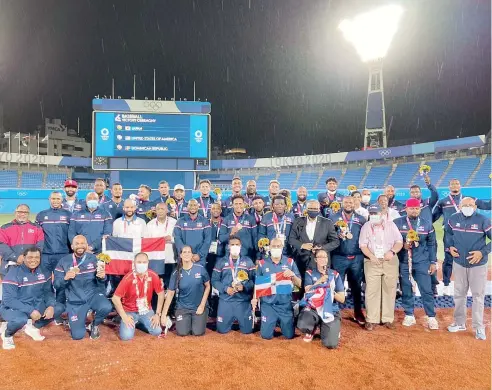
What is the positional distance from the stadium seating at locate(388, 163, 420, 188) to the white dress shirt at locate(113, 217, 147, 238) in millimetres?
32998

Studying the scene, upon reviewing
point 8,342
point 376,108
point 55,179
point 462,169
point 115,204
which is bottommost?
point 8,342

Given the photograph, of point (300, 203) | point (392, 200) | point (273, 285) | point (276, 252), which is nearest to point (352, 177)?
point (392, 200)

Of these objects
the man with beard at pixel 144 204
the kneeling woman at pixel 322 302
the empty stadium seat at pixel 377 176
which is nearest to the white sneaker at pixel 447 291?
the kneeling woman at pixel 322 302

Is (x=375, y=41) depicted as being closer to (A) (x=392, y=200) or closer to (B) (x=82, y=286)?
(A) (x=392, y=200)

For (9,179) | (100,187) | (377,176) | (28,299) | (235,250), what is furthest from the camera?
(9,179)

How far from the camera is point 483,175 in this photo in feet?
99.7

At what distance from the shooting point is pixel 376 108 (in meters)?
39.8

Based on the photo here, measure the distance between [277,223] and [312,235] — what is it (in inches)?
27.1

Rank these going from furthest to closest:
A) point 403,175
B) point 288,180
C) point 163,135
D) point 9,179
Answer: point 288,180
point 9,179
point 403,175
point 163,135

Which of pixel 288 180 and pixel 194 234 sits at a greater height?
pixel 288 180

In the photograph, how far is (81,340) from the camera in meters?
5.43

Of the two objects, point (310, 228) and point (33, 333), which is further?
point (310, 228)

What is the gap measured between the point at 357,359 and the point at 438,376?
0.94 meters

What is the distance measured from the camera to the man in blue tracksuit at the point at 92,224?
259 inches
